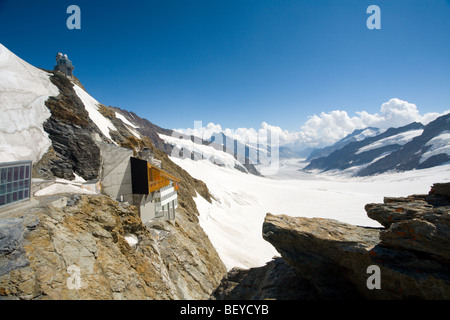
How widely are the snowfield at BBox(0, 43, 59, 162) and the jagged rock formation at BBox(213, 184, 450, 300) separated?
18824 millimetres

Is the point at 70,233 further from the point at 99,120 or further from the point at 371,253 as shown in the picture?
the point at 99,120

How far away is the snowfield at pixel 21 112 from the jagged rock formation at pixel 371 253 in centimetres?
1882

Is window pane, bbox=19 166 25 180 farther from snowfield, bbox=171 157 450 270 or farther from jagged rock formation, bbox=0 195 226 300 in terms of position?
snowfield, bbox=171 157 450 270

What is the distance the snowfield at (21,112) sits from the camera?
15.7 metres

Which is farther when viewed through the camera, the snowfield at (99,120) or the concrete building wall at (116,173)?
the snowfield at (99,120)

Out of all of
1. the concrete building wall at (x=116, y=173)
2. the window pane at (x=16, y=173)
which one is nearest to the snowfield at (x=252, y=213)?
the concrete building wall at (x=116, y=173)

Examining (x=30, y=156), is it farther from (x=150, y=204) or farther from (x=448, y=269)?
(x=448, y=269)

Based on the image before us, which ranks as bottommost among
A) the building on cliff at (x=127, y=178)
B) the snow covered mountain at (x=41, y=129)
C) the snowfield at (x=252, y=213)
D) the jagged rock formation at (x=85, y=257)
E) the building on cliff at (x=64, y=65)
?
the snowfield at (x=252, y=213)

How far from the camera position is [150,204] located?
20.1m

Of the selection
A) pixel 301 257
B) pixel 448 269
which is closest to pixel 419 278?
pixel 448 269

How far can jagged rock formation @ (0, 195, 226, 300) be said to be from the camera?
6.87 m

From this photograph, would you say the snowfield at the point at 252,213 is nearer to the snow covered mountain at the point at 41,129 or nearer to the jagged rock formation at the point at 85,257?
the jagged rock formation at the point at 85,257

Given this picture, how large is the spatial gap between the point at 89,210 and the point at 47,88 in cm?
2087

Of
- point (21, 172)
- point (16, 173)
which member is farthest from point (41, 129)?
point (16, 173)
